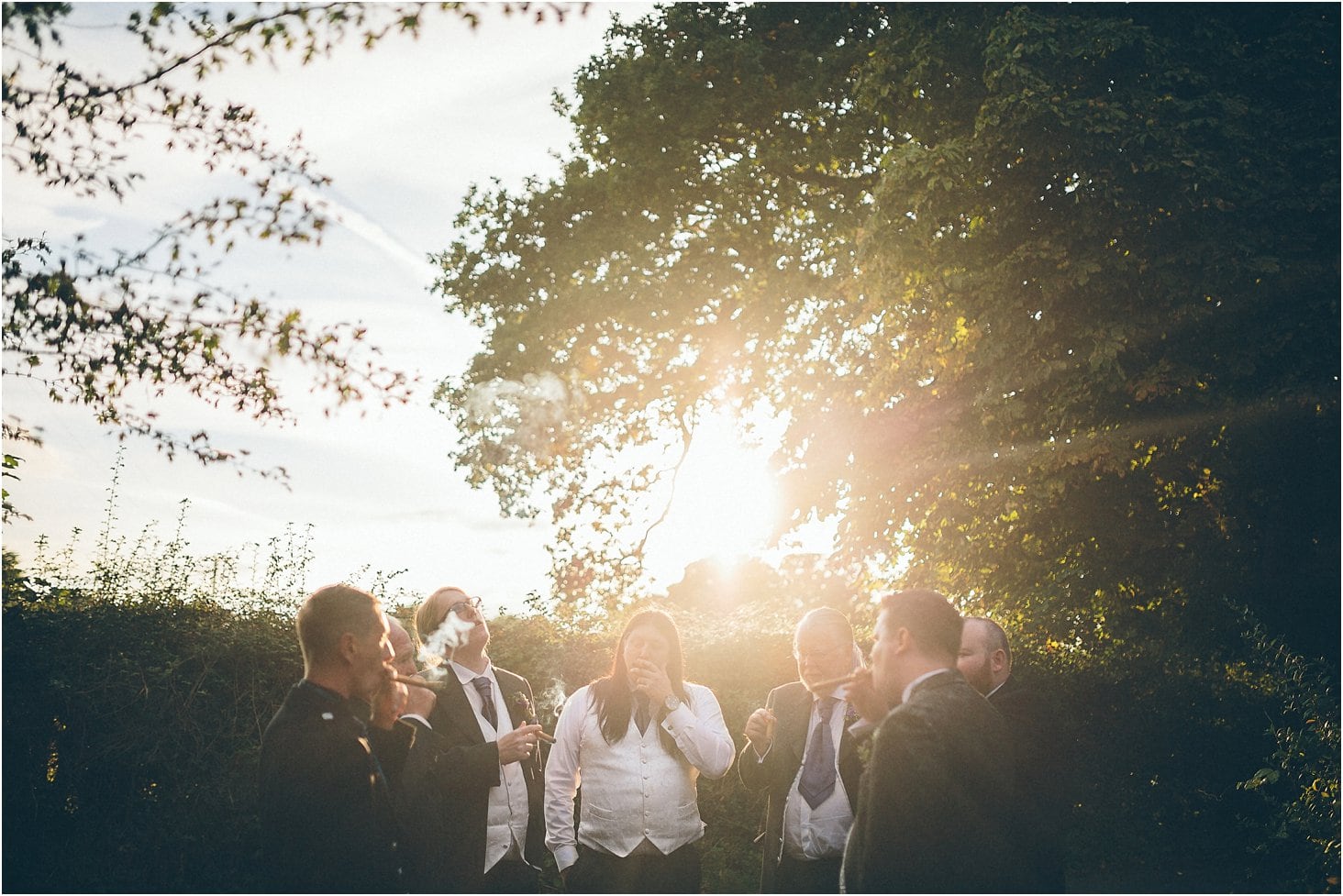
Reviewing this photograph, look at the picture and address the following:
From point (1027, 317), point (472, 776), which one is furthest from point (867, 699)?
point (1027, 317)

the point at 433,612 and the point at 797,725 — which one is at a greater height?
the point at 433,612

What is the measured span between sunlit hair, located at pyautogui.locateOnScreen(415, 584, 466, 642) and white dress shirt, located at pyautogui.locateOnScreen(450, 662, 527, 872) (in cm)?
25

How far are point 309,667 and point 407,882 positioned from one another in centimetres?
89

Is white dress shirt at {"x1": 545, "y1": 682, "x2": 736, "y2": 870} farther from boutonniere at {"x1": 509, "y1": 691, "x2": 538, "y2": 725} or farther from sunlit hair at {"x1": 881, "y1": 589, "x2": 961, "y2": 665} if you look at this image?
sunlit hair at {"x1": 881, "y1": 589, "x2": 961, "y2": 665}

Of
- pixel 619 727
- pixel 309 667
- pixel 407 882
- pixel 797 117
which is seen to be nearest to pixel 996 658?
pixel 619 727

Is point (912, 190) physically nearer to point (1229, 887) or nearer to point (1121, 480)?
point (1121, 480)

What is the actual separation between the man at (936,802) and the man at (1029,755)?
14 cm

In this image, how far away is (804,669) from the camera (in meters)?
5.31

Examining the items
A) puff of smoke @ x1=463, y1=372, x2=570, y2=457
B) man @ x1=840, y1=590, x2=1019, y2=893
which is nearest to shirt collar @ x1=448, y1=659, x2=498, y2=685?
man @ x1=840, y1=590, x2=1019, y2=893

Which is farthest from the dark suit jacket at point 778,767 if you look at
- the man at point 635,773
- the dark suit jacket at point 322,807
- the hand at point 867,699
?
the dark suit jacket at point 322,807

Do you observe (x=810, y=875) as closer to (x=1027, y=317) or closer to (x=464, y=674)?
(x=464, y=674)

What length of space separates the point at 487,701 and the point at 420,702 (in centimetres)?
66

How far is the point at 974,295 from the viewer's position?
1019 centimetres

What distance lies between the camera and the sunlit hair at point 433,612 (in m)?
5.21
